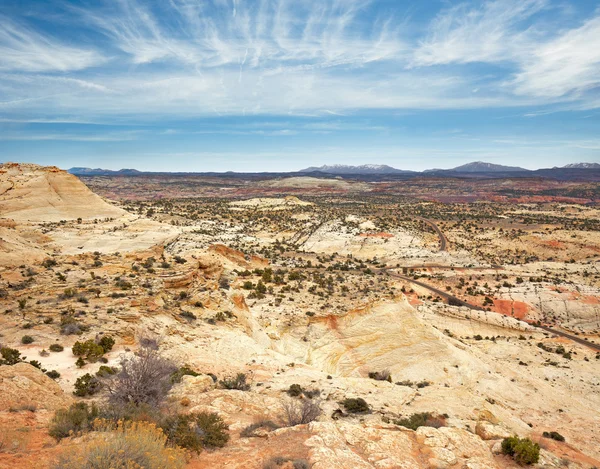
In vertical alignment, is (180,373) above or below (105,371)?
below

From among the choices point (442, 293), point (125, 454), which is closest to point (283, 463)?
point (125, 454)

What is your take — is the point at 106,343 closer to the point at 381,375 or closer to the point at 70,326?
the point at 70,326

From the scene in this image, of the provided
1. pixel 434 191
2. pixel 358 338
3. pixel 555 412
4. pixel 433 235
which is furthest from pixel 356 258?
pixel 434 191

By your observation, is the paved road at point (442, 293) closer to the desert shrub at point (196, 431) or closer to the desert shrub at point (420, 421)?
the desert shrub at point (420, 421)

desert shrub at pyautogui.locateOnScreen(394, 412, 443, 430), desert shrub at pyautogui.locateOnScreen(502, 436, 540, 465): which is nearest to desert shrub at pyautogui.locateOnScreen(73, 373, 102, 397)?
desert shrub at pyautogui.locateOnScreen(394, 412, 443, 430)


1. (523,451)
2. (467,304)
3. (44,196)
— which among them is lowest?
(467,304)

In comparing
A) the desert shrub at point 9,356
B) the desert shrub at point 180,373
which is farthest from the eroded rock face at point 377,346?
the desert shrub at point 9,356

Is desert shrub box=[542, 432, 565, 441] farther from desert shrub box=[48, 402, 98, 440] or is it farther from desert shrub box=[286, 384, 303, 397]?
desert shrub box=[48, 402, 98, 440]
